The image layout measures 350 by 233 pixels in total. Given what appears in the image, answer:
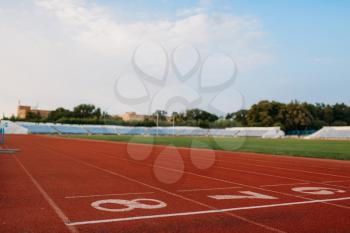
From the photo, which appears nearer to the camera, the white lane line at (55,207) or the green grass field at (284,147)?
the white lane line at (55,207)

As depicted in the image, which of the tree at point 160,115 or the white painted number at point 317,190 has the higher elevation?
the tree at point 160,115

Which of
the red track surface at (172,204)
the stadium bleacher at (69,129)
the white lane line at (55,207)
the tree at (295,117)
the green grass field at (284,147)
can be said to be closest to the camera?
the white lane line at (55,207)

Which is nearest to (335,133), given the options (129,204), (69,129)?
(69,129)

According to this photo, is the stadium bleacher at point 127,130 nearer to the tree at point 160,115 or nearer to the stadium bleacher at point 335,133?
the stadium bleacher at point 335,133

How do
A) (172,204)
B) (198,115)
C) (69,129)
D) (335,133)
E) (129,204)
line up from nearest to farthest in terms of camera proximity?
(129,204), (172,204), (335,133), (69,129), (198,115)

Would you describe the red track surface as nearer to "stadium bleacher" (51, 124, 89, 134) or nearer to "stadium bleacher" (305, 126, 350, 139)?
"stadium bleacher" (305, 126, 350, 139)

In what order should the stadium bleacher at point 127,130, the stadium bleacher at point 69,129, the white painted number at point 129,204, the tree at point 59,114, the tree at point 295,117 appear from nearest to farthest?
the white painted number at point 129,204, the stadium bleacher at point 127,130, the stadium bleacher at point 69,129, the tree at point 295,117, the tree at point 59,114

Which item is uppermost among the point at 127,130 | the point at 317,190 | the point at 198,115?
the point at 198,115

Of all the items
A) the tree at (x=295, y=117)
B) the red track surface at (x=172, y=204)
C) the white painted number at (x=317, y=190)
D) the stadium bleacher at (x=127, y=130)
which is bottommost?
the white painted number at (x=317, y=190)

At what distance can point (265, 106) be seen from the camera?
316 ft

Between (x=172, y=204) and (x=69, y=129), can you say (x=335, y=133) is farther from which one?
(x=172, y=204)

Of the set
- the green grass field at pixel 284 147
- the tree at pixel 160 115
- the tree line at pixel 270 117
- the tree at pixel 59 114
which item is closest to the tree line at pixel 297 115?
the tree line at pixel 270 117

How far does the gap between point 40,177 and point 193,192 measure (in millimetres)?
4961

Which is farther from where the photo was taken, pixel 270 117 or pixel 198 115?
pixel 198 115
